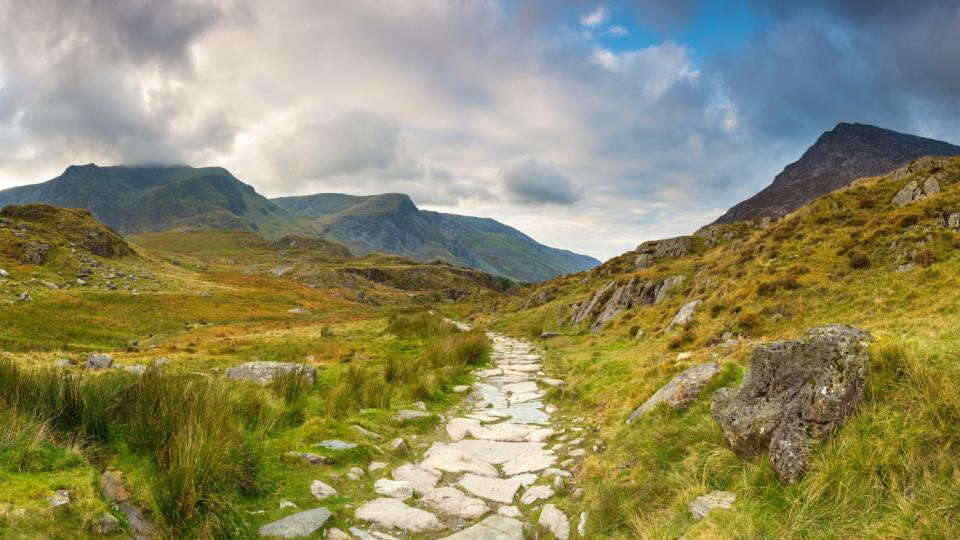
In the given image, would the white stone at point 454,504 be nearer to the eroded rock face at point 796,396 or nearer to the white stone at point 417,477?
the white stone at point 417,477

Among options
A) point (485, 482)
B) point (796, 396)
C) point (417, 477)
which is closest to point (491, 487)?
point (485, 482)

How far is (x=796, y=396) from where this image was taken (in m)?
4.85

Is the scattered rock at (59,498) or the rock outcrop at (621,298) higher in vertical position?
the rock outcrop at (621,298)

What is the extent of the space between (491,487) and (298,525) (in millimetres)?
2763

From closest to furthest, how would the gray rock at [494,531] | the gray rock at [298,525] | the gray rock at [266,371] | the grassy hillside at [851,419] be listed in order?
the grassy hillside at [851,419], the gray rock at [298,525], the gray rock at [494,531], the gray rock at [266,371]

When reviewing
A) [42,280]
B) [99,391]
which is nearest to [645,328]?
[99,391]

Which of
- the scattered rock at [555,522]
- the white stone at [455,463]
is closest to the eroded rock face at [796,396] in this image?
the scattered rock at [555,522]

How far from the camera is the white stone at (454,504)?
5.86 m

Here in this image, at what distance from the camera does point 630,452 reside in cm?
645

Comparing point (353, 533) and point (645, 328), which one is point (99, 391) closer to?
point (353, 533)

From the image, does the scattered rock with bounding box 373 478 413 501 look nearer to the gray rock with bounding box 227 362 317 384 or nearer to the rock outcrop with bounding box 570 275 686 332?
the gray rock with bounding box 227 362 317 384

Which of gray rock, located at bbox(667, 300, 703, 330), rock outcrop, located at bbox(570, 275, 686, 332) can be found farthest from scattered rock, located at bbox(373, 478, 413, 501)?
rock outcrop, located at bbox(570, 275, 686, 332)

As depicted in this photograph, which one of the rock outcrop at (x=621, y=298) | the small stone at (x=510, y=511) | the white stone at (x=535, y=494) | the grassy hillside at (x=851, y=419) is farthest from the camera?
the rock outcrop at (x=621, y=298)

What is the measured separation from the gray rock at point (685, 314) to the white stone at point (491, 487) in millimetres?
12640
